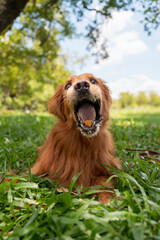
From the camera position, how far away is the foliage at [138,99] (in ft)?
288

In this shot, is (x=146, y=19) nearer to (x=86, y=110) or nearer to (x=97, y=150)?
(x=86, y=110)

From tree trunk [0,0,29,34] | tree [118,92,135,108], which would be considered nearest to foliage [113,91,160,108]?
tree [118,92,135,108]

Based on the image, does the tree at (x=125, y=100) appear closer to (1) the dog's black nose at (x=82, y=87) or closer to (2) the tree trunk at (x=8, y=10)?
(2) the tree trunk at (x=8, y=10)

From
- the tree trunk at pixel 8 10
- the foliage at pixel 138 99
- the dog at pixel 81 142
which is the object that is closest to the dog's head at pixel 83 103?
the dog at pixel 81 142

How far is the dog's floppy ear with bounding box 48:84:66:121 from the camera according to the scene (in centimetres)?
291

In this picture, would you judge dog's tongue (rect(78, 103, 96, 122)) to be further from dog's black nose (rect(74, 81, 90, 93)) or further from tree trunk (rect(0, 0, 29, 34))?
tree trunk (rect(0, 0, 29, 34))

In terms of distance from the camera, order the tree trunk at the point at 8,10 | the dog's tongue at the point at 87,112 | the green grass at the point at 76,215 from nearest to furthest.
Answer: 1. the green grass at the point at 76,215
2. the dog's tongue at the point at 87,112
3. the tree trunk at the point at 8,10

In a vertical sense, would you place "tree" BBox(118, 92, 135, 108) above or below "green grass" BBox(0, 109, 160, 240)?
above

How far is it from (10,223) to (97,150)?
1333 mm

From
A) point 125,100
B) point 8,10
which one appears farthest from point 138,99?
point 8,10

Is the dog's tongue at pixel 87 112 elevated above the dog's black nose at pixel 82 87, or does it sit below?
below

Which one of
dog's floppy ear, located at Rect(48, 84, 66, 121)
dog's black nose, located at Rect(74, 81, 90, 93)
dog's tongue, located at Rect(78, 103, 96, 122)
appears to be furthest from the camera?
dog's floppy ear, located at Rect(48, 84, 66, 121)

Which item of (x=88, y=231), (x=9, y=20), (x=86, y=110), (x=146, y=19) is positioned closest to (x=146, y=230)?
(x=88, y=231)

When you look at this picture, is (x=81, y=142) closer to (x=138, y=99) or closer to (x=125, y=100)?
(x=125, y=100)
